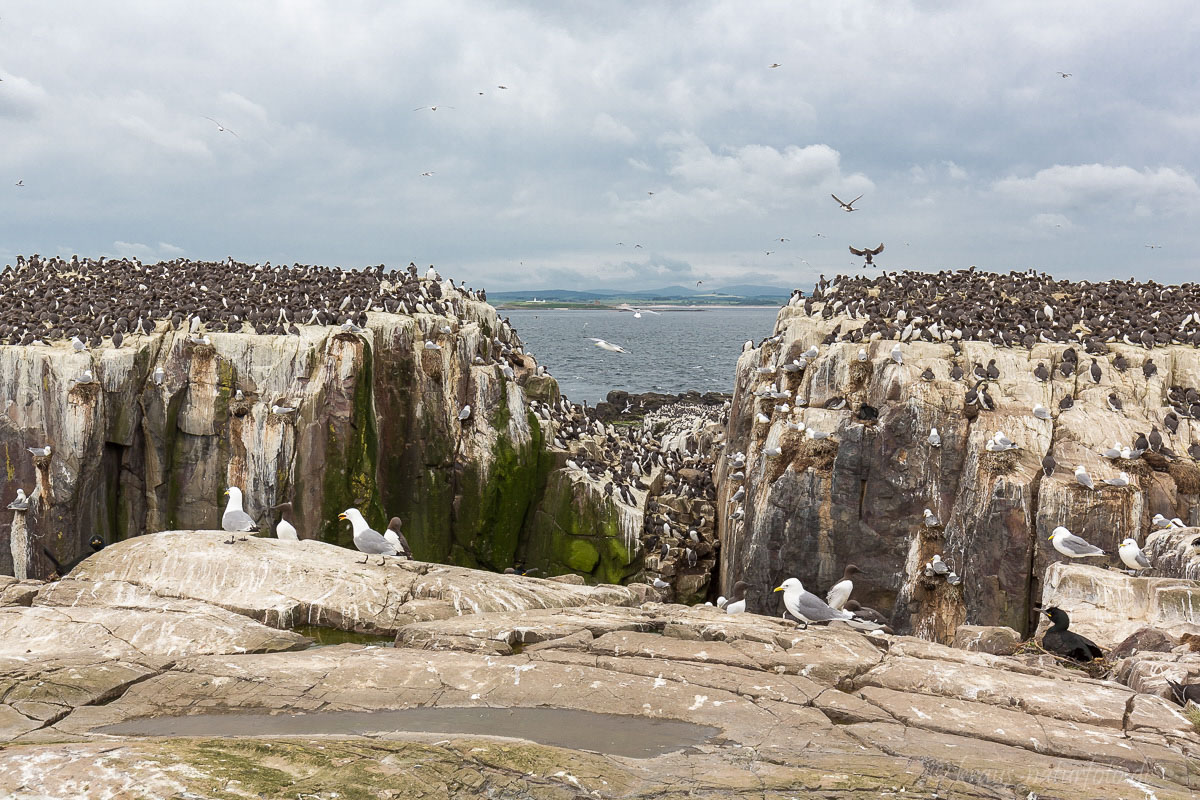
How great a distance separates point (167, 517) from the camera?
854 inches

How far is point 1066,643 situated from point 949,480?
870cm

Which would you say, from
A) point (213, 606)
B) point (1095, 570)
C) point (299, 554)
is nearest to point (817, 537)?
point (1095, 570)

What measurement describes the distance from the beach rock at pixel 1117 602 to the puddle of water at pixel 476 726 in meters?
7.46

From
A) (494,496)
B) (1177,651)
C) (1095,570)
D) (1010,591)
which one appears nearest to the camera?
(1177,651)

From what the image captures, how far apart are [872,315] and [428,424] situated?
1243 centimetres

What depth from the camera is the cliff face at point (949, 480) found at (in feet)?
59.4

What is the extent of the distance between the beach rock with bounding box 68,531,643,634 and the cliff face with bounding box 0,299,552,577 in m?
8.05

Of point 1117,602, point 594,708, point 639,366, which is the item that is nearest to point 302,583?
point 594,708

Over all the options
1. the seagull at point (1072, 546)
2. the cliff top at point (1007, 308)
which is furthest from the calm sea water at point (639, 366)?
the seagull at point (1072, 546)

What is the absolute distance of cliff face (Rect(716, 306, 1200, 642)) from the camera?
1811 cm

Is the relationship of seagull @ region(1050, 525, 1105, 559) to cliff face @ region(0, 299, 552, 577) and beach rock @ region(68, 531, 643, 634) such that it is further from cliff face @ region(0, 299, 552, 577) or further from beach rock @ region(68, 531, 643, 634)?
cliff face @ region(0, 299, 552, 577)

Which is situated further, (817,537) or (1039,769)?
(817,537)

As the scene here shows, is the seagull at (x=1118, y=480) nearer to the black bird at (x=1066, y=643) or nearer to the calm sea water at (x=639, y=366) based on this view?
the black bird at (x=1066, y=643)

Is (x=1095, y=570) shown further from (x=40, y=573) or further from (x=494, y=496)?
(x=40, y=573)
